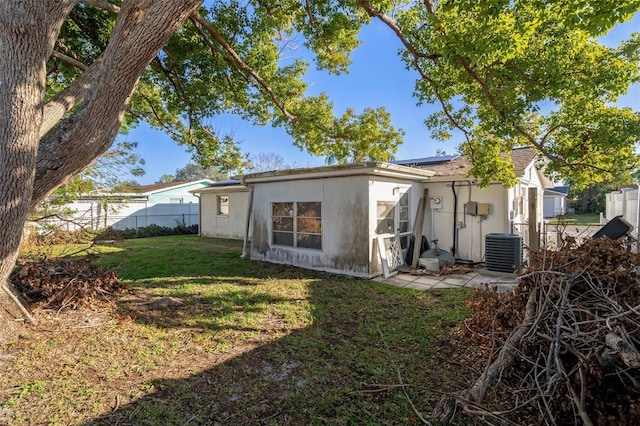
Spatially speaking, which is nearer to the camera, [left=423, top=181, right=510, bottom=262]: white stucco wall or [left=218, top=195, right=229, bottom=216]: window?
[left=423, top=181, right=510, bottom=262]: white stucco wall

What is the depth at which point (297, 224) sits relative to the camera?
8.78 m

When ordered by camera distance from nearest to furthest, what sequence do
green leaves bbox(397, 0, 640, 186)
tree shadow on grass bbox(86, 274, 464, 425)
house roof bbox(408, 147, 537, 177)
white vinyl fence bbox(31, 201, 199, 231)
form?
tree shadow on grass bbox(86, 274, 464, 425) < green leaves bbox(397, 0, 640, 186) < house roof bbox(408, 147, 537, 177) < white vinyl fence bbox(31, 201, 199, 231)

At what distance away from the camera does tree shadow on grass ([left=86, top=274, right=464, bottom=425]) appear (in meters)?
2.66

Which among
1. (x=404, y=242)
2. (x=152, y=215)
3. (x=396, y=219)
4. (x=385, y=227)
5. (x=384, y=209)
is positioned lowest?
(x=404, y=242)

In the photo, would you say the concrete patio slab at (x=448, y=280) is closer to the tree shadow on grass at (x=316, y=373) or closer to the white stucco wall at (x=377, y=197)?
the white stucco wall at (x=377, y=197)

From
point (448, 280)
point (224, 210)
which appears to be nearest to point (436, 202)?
point (448, 280)

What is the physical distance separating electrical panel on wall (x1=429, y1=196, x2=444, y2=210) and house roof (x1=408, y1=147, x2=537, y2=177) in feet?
2.46

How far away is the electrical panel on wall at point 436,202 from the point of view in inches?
372

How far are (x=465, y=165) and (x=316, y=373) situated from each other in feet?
29.3

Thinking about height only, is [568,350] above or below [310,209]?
below

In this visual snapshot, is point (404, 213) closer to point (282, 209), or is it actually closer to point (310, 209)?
point (310, 209)

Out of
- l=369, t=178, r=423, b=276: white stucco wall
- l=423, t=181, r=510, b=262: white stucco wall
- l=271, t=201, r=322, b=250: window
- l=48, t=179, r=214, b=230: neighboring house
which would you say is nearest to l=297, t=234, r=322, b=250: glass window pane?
l=271, t=201, r=322, b=250: window

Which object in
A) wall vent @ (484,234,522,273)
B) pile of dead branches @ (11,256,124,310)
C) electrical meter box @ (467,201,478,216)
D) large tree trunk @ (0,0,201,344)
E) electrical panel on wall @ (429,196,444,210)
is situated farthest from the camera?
electrical panel on wall @ (429,196,444,210)

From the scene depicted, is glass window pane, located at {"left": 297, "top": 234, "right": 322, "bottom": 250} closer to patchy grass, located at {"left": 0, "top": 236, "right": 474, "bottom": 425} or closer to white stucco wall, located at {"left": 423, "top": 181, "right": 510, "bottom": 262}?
patchy grass, located at {"left": 0, "top": 236, "right": 474, "bottom": 425}
